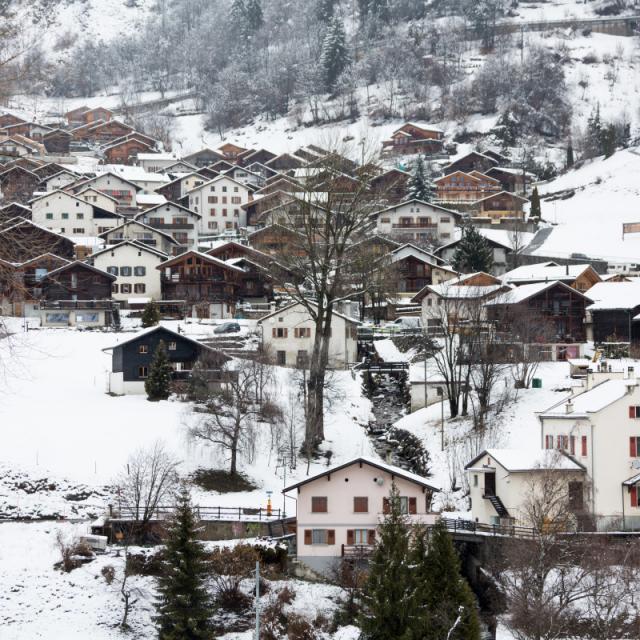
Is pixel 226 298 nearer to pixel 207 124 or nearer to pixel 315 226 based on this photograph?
pixel 315 226

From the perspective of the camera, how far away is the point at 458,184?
325ft

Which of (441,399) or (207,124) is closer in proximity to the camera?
(441,399)

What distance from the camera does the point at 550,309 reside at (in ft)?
197

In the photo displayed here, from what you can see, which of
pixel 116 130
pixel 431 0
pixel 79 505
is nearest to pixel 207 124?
pixel 116 130

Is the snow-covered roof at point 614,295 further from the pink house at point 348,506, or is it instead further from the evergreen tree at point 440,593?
the evergreen tree at point 440,593

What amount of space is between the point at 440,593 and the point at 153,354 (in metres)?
23.6

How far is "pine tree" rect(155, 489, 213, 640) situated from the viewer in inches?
1200

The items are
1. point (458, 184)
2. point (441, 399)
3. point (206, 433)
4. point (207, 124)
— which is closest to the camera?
point (206, 433)

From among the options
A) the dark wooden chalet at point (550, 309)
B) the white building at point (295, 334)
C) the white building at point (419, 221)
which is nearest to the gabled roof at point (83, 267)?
the white building at point (295, 334)

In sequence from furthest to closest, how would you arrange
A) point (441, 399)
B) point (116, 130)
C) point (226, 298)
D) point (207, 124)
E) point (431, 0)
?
1. point (431, 0)
2. point (207, 124)
3. point (116, 130)
4. point (226, 298)
5. point (441, 399)

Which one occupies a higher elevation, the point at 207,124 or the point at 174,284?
the point at 207,124

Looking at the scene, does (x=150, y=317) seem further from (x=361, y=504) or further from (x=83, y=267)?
(x=361, y=504)

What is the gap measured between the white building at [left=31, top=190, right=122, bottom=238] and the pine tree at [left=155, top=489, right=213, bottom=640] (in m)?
54.5

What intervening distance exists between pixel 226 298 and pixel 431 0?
106509mm
